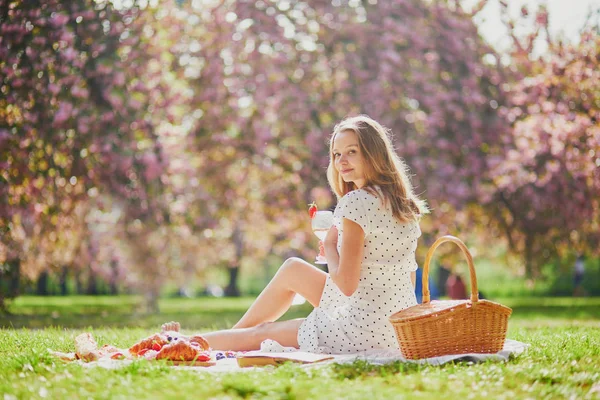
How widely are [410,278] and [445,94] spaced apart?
28.5 feet

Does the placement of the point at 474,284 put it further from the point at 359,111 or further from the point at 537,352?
the point at 359,111

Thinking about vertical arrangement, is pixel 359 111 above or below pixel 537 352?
above

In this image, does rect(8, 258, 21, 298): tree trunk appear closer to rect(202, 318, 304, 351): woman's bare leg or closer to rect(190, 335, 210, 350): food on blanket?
rect(202, 318, 304, 351): woman's bare leg

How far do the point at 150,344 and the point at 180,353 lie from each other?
0.32 m

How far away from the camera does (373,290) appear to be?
4.62 meters

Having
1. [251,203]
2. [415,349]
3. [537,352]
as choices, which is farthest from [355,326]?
[251,203]

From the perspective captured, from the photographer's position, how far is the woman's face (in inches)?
185

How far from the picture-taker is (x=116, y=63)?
10.0m

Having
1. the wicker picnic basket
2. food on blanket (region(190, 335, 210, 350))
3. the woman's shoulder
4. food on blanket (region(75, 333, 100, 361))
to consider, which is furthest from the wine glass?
food on blanket (region(75, 333, 100, 361))

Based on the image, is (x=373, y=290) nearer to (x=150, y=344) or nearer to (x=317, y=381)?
(x=317, y=381)

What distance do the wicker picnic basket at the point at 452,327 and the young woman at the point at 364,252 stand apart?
0.89 ft

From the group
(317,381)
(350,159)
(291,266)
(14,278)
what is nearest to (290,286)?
(291,266)

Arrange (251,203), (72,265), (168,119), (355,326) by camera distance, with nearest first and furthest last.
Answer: (355,326) → (168,119) → (251,203) → (72,265)

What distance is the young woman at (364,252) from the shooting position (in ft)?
14.8
